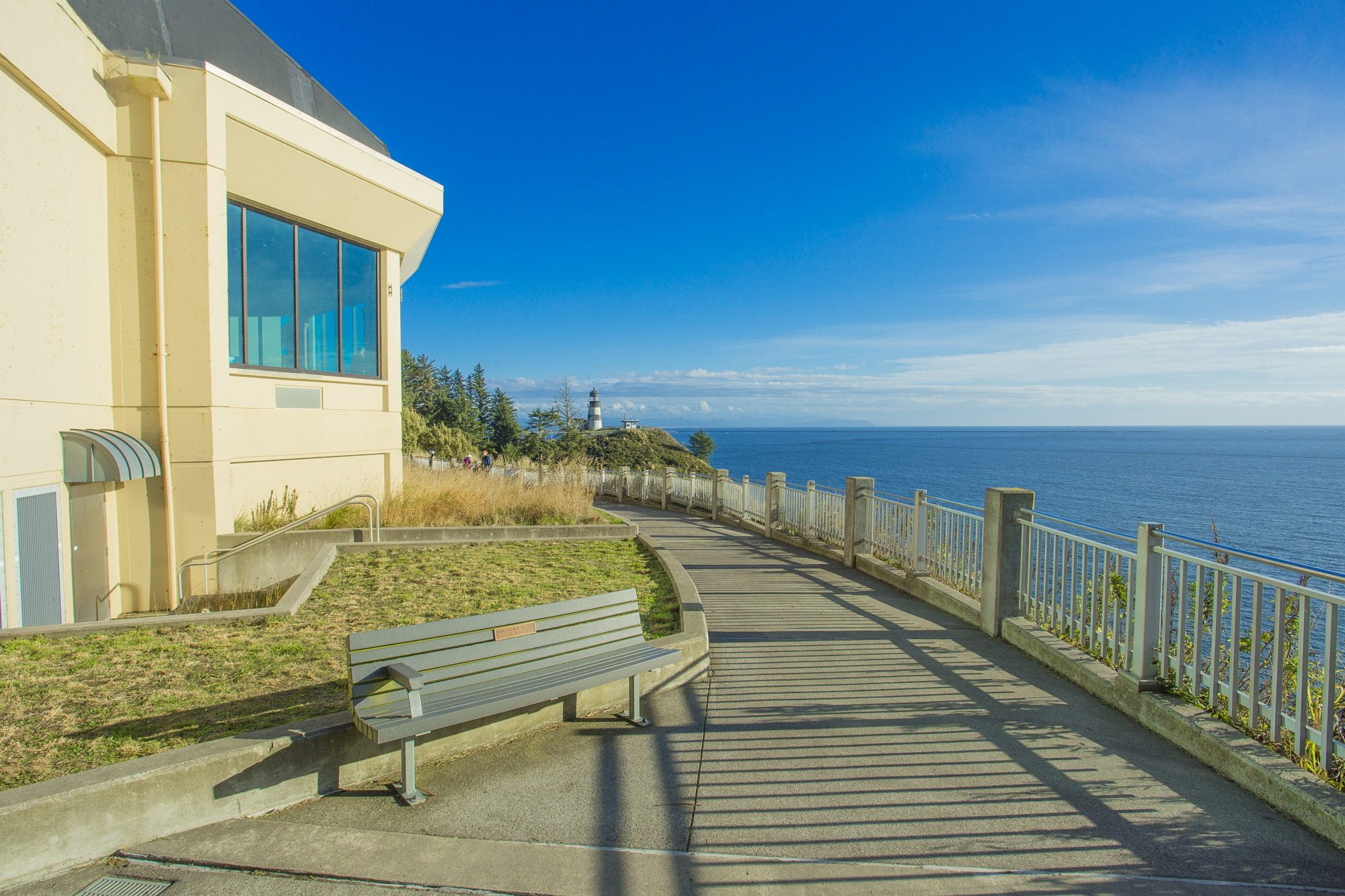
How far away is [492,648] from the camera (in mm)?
4789

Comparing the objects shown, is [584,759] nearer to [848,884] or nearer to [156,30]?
[848,884]

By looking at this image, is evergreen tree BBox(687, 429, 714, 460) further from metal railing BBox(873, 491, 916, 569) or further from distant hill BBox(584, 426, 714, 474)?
metal railing BBox(873, 491, 916, 569)

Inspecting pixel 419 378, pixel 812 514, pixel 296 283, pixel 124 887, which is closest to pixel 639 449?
pixel 419 378

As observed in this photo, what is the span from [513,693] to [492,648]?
0.40 metres

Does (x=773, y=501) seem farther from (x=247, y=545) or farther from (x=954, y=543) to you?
(x=247, y=545)

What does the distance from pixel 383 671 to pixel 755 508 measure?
14141mm

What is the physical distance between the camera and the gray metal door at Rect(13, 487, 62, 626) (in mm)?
7777

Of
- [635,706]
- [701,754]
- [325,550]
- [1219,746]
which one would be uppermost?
[325,550]

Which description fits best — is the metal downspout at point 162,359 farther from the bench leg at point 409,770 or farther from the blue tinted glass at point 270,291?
the bench leg at point 409,770

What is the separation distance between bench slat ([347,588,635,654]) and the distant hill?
8117 cm

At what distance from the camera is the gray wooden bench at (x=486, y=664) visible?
4.13 m

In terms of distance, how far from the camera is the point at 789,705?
18.2 feet

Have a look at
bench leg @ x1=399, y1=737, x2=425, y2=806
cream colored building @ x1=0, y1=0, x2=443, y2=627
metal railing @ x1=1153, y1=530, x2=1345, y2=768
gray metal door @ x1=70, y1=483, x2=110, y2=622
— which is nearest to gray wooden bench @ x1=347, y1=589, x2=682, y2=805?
bench leg @ x1=399, y1=737, x2=425, y2=806

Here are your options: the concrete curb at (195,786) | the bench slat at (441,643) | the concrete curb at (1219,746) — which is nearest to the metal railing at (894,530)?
the concrete curb at (1219,746)
